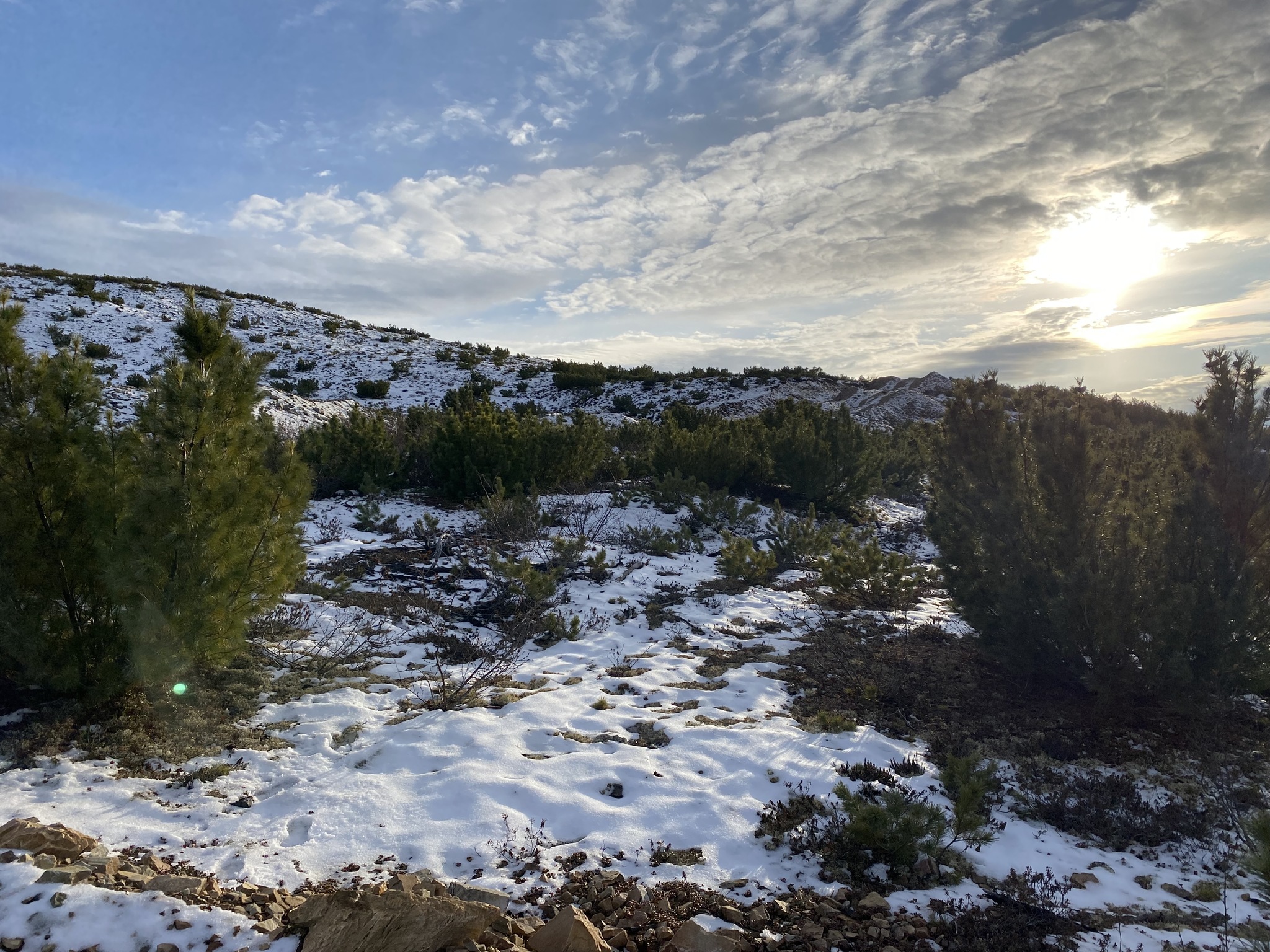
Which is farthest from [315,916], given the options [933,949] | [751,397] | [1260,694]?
[751,397]

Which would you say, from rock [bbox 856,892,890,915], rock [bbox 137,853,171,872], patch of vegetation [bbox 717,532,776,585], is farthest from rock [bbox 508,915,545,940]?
patch of vegetation [bbox 717,532,776,585]

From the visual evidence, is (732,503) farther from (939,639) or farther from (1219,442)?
(1219,442)

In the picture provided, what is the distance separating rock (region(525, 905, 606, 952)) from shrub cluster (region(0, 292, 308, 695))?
2.56 metres

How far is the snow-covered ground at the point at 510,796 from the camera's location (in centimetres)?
283

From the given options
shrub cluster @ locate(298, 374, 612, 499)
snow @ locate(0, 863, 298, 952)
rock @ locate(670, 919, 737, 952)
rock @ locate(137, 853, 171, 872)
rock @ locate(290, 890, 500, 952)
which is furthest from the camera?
shrub cluster @ locate(298, 374, 612, 499)

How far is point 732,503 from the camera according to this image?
10688 mm

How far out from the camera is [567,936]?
2322 mm

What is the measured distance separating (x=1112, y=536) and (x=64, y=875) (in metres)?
5.88

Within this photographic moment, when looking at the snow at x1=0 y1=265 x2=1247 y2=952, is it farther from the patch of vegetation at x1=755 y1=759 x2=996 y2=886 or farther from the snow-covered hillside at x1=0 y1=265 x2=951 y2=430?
the snow-covered hillside at x1=0 y1=265 x2=951 y2=430

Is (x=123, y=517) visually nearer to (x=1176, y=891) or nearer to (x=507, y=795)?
(x=507, y=795)

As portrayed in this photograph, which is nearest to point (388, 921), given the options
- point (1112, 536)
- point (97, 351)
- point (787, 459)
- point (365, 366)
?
point (1112, 536)

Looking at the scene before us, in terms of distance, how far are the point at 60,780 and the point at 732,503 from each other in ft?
28.4

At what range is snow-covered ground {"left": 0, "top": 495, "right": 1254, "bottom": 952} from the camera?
9.30 feet

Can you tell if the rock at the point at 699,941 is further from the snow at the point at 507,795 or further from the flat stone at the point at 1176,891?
the flat stone at the point at 1176,891
